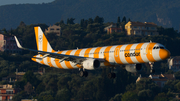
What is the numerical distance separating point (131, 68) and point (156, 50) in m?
9.41

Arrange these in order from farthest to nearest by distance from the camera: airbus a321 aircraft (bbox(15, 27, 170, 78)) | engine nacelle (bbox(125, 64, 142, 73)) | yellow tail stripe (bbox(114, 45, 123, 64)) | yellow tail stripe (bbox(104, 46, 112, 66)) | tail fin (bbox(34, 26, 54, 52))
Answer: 1. tail fin (bbox(34, 26, 54, 52))
2. engine nacelle (bbox(125, 64, 142, 73))
3. yellow tail stripe (bbox(104, 46, 112, 66))
4. yellow tail stripe (bbox(114, 45, 123, 64))
5. airbus a321 aircraft (bbox(15, 27, 170, 78))

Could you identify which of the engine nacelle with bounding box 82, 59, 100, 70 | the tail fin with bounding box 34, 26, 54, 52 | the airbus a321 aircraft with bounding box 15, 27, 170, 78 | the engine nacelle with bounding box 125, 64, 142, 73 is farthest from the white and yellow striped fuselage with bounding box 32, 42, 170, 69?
the tail fin with bounding box 34, 26, 54, 52

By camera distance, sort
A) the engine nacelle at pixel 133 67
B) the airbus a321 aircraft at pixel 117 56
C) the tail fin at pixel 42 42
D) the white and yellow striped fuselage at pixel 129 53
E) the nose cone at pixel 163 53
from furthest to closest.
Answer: the tail fin at pixel 42 42
the engine nacelle at pixel 133 67
the airbus a321 aircraft at pixel 117 56
the white and yellow striped fuselage at pixel 129 53
the nose cone at pixel 163 53

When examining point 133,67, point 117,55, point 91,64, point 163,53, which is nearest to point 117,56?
point 117,55

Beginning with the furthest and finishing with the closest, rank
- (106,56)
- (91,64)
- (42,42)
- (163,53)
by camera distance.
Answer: (42,42), (106,56), (91,64), (163,53)

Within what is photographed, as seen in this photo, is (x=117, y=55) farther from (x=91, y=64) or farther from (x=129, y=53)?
(x=91, y=64)

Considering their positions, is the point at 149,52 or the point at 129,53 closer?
the point at 149,52

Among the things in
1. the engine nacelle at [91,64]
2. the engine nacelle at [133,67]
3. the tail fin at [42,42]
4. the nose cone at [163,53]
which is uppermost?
the tail fin at [42,42]

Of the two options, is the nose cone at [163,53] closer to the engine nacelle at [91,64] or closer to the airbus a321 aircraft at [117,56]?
the airbus a321 aircraft at [117,56]

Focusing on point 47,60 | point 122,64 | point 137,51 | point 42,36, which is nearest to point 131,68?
point 122,64

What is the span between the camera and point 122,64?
59.2 m

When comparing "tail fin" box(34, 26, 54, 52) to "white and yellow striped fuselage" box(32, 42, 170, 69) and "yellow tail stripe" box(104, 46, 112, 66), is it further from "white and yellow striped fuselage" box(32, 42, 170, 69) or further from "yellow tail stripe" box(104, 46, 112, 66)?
"yellow tail stripe" box(104, 46, 112, 66)

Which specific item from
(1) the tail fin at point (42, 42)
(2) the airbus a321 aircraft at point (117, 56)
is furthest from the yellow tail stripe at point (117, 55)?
(1) the tail fin at point (42, 42)

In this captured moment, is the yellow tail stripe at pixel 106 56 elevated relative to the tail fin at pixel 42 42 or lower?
lower
